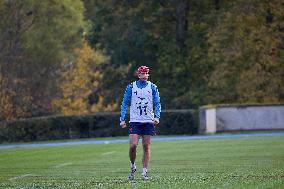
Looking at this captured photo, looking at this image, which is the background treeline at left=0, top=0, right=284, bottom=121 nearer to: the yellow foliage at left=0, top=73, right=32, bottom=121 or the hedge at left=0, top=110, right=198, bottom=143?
the yellow foliage at left=0, top=73, right=32, bottom=121

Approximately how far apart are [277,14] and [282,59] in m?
2.97

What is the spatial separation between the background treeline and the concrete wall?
9093mm

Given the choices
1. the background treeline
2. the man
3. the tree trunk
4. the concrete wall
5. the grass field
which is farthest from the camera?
the tree trunk

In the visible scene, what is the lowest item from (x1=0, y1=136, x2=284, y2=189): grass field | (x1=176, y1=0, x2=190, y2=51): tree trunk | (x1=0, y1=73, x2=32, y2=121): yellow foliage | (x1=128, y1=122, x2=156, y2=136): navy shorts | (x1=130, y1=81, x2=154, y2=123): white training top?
(x1=0, y1=136, x2=284, y2=189): grass field

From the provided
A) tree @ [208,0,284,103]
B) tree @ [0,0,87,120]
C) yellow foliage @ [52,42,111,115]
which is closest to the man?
tree @ [208,0,284,103]

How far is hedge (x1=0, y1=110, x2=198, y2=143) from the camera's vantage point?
4647 centimetres

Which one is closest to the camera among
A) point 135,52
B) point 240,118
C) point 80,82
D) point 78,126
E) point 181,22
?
point 240,118

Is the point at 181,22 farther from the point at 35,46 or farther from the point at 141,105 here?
the point at 141,105

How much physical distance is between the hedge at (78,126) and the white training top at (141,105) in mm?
29372

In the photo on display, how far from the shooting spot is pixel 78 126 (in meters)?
47.1

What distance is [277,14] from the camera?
55.5 m

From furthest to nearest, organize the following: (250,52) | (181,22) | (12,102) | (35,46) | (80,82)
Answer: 1. (35,46)
2. (80,82)
3. (181,22)
4. (12,102)
5. (250,52)

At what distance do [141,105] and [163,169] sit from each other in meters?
3.43

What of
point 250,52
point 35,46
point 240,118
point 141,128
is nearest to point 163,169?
point 141,128
